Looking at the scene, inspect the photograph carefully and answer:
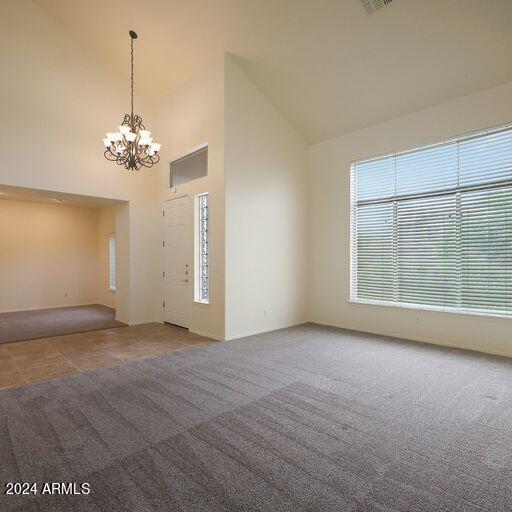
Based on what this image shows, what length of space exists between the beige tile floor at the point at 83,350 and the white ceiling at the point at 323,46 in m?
4.57

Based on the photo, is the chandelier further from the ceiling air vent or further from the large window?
the large window

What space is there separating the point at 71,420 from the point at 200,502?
1541 mm

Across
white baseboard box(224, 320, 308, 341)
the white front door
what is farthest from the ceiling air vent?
white baseboard box(224, 320, 308, 341)

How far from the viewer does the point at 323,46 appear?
185 inches

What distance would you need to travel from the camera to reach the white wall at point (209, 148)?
5355 mm

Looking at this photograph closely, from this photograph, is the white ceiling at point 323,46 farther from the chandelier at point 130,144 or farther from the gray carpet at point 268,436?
the gray carpet at point 268,436

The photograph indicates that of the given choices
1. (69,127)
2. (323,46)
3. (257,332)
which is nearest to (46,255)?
(69,127)

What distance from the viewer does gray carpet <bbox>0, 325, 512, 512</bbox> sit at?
1.84 m

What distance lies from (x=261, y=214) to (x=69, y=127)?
12.4 feet

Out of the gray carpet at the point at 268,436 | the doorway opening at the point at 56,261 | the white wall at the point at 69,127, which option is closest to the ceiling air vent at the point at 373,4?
the gray carpet at the point at 268,436

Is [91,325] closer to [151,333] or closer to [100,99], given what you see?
[151,333]

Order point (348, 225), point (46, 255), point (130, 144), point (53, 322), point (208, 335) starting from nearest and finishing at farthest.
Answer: point (130, 144) → point (208, 335) → point (348, 225) → point (53, 322) → point (46, 255)

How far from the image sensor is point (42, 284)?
904 centimetres

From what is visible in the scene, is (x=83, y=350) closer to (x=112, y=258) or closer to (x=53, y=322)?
(x=53, y=322)
